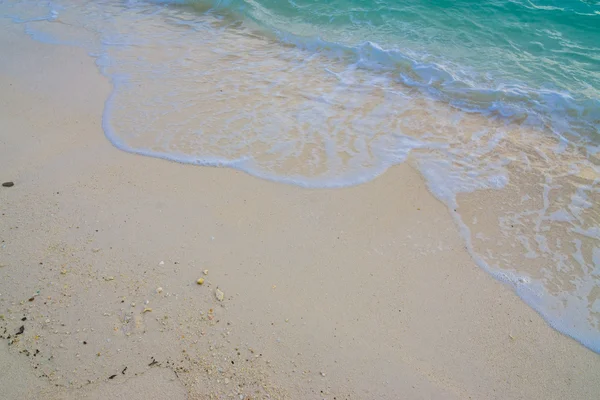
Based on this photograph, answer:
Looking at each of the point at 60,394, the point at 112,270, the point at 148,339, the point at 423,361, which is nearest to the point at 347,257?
the point at 423,361

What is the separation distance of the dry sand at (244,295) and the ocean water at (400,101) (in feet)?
0.87

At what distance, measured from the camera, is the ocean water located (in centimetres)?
342

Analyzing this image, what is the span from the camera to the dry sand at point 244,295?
2.35 m

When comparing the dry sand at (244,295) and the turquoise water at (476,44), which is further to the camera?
the turquoise water at (476,44)

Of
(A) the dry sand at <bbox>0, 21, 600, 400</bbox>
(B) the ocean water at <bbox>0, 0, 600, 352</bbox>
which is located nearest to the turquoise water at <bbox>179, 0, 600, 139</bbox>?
(B) the ocean water at <bbox>0, 0, 600, 352</bbox>

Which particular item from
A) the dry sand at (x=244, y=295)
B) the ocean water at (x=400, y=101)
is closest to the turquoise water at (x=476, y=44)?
the ocean water at (x=400, y=101)

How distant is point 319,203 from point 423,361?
152cm

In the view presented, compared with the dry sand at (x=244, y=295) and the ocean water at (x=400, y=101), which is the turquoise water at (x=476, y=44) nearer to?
the ocean water at (x=400, y=101)

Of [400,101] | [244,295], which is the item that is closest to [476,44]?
[400,101]

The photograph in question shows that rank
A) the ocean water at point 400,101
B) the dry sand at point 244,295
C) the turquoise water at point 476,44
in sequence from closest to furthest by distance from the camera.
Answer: the dry sand at point 244,295 < the ocean water at point 400,101 < the turquoise water at point 476,44

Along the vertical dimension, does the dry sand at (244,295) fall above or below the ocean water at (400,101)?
below

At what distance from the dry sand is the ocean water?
0.27m

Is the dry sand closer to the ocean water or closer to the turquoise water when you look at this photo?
the ocean water

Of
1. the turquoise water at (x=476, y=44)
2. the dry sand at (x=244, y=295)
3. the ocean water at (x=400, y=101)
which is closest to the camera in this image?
the dry sand at (x=244, y=295)
